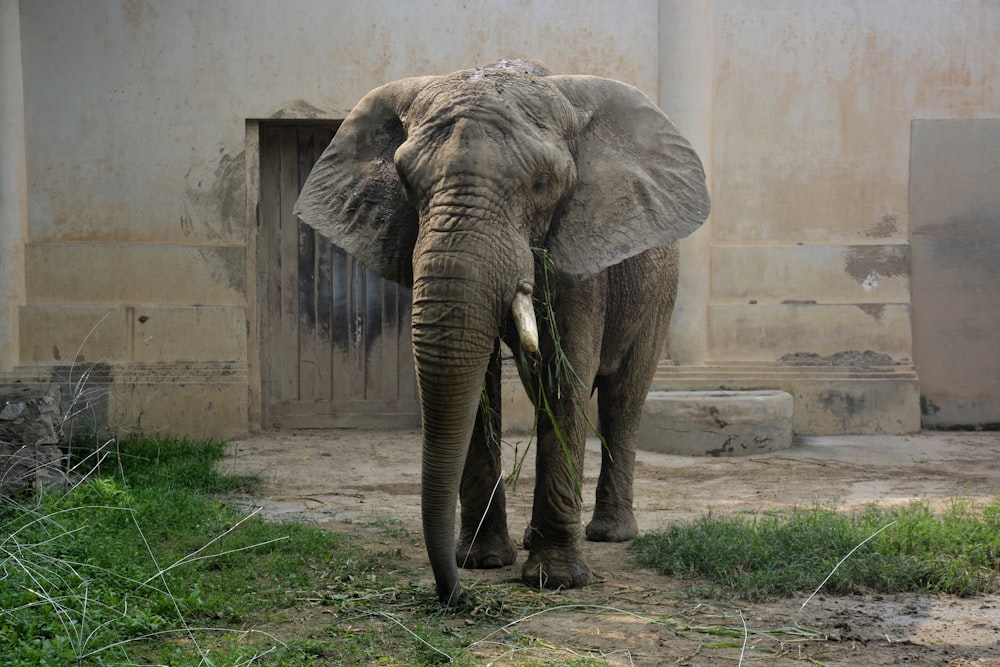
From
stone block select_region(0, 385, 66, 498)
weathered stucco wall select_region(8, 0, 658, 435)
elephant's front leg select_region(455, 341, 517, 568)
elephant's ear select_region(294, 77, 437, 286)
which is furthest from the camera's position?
weathered stucco wall select_region(8, 0, 658, 435)

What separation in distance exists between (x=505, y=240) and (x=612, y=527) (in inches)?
99.0

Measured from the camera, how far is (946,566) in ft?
16.7

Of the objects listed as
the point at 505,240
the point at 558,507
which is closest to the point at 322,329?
the point at 558,507

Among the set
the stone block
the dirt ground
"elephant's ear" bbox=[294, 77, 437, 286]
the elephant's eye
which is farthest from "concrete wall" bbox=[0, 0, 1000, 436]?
the elephant's eye

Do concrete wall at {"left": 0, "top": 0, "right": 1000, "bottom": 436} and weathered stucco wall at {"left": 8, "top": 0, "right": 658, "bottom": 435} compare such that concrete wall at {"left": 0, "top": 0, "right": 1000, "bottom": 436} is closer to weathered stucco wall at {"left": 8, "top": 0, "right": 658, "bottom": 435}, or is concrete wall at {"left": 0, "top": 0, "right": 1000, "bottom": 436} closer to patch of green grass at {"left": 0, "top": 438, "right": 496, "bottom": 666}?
weathered stucco wall at {"left": 8, "top": 0, "right": 658, "bottom": 435}

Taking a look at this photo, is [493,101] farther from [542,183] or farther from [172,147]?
[172,147]

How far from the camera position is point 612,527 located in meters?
6.34

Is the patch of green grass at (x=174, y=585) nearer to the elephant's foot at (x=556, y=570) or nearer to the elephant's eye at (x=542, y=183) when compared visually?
the elephant's foot at (x=556, y=570)

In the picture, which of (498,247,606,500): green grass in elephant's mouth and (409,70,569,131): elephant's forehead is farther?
(498,247,606,500): green grass in elephant's mouth

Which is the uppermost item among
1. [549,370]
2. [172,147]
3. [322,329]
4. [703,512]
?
[172,147]

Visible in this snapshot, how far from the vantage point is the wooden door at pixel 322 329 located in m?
11.1

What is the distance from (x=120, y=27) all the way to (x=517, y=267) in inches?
294

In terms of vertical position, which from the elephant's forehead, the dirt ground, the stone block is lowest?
the dirt ground

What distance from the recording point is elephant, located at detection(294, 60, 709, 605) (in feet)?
14.1
